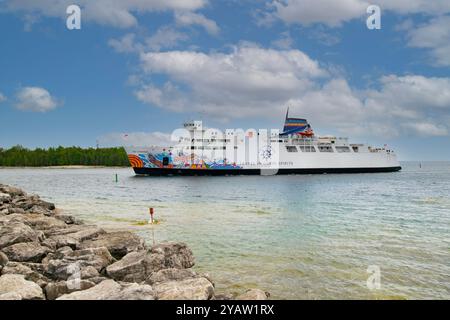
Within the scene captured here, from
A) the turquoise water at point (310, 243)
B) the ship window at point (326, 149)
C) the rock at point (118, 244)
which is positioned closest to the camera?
the turquoise water at point (310, 243)

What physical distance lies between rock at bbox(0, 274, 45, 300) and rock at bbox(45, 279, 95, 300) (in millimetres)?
173

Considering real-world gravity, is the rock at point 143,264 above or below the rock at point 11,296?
below

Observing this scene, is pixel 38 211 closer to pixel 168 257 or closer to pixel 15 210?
pixel 15 210

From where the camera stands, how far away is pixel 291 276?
853cm

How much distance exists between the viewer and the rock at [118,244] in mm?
9039

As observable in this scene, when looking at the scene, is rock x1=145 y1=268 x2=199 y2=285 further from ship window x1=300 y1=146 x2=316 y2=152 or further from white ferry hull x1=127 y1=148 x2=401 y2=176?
ship window x1=300 y1=146 x2=316 y2=152

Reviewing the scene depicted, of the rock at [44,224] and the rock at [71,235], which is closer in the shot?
the rock at [71,235]

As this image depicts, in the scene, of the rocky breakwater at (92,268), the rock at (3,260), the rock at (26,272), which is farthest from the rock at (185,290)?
the rock at (3,260)

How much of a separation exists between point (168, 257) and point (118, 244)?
4.81 ft

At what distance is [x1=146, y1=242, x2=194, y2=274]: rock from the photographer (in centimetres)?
759

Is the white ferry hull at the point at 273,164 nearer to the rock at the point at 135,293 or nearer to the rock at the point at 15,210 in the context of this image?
the rock at the point at 15,210

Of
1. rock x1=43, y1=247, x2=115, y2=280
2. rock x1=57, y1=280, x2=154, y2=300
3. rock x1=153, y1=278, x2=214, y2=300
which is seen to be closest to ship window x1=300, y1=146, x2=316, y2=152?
rock x1=43, y1=247, x2=115, y2=280

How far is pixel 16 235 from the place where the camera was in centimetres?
882

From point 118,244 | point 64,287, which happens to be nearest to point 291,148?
point 118,244
